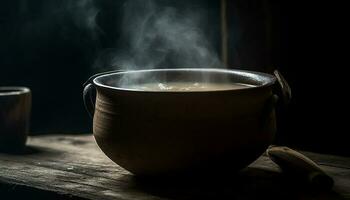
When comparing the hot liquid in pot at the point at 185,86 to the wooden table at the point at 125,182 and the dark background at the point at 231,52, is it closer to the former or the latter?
the wooden table at the point at 125,182

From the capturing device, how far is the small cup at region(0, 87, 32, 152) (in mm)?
3674

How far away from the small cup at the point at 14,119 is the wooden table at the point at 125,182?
0.14m

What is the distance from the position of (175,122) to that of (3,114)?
4.88ft

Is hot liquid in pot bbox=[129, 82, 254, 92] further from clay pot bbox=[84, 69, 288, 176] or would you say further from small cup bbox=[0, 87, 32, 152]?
small cup bbox=[0, 87, 32, 152]

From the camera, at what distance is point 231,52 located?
3984 millimetres

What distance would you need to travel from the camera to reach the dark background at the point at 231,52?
3.74m

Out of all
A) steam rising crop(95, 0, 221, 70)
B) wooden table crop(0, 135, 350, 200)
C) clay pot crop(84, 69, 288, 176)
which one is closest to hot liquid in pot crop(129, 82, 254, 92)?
clay pot crop(84, 69, 288, 176)

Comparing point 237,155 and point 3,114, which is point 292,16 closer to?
point 237,155

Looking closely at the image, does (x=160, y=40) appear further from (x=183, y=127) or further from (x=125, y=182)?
(x=183, y=127)

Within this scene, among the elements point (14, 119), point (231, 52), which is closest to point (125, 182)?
point (14, 119)

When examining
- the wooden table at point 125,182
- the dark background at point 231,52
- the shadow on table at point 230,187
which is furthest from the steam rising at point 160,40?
the shadow on table at point 230,187

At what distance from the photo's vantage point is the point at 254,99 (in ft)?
8.97

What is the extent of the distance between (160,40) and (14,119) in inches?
52.8

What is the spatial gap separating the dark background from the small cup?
743 millimetres
